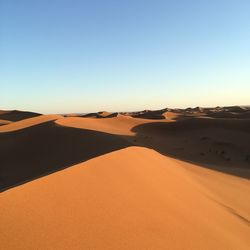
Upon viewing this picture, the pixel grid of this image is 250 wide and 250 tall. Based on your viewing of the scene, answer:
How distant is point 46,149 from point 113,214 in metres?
9.32

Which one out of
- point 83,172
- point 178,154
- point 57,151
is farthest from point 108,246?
point 178,154

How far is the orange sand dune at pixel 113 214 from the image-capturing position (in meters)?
2.43

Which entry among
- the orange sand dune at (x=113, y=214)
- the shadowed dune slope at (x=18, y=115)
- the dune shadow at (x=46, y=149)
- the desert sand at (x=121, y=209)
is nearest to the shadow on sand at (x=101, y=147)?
the dune shadow at (x=46, y=149)

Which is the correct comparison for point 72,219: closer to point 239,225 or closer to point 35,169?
point 239,225

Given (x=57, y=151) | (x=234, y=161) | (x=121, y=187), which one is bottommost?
(x=234, y=161)

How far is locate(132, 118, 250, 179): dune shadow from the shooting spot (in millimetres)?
12367

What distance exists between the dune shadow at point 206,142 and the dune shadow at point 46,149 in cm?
331

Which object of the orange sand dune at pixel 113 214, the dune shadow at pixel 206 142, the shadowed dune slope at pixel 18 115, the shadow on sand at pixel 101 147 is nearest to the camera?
the orange sand dune at pixel 113 214

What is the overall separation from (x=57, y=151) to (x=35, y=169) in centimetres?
172

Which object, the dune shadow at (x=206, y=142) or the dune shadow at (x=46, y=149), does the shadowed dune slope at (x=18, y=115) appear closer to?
the dune shadow at (x=206, y=142)

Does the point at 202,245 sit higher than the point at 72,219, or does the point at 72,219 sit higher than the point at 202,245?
the point at 72,219

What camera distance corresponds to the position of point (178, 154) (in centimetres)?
1324

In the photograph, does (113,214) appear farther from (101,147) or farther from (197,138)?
(197,138)

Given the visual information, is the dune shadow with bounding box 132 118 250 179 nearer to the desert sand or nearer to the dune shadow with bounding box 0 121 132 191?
the dune shadow with bounding box 0 121 132 191
